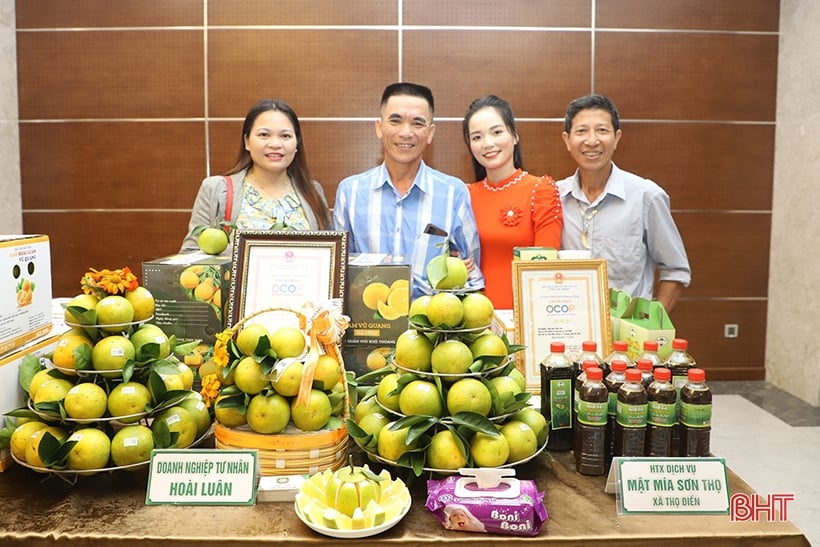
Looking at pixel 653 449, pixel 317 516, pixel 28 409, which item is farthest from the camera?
pixel 28 409

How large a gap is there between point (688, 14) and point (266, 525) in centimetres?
451

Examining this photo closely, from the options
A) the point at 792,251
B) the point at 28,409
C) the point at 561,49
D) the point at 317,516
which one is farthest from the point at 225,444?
the point at 792,251

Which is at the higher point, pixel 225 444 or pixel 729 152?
pixel 729 152

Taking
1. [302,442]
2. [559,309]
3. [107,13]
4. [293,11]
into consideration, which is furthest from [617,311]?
[107,13]

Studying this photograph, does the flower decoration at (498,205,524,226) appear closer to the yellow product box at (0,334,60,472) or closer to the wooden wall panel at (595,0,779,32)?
the yellow product box at (0,334,60,472)

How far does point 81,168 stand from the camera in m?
4.74

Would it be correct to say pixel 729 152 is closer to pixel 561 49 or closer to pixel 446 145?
pixel 561 49

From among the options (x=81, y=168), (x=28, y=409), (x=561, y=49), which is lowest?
(x=28, y=409)

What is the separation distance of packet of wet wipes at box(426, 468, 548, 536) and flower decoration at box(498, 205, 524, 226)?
66.8 inches

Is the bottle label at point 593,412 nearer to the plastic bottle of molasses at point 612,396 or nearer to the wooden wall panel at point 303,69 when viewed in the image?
the plastic bottle of molasses at point 612,396

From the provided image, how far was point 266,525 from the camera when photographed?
1262mm

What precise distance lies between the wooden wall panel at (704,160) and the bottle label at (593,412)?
3575 mm

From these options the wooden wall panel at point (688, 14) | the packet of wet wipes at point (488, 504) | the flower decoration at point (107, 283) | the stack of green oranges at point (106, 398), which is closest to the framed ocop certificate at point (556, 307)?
the packet of wet wipes at point (488, 504)

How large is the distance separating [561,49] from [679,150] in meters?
1.04
